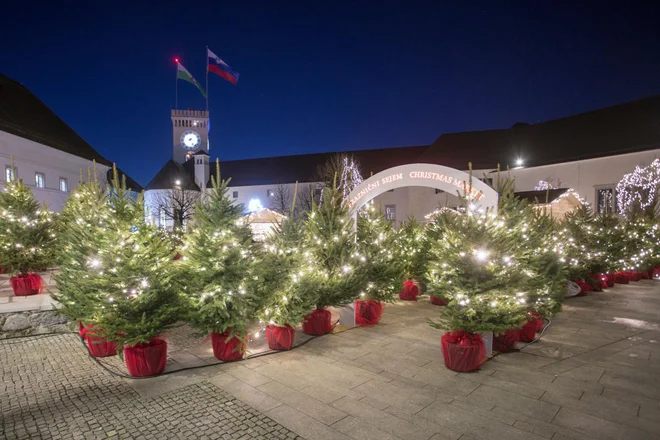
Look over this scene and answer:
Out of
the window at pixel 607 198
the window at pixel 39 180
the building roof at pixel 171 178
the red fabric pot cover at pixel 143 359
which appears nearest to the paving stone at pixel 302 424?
the red fabric pot cover at pixel 143 359

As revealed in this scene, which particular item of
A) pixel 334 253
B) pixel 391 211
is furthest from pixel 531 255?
pixel 391 211

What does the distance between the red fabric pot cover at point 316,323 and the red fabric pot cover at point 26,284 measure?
30.6ft

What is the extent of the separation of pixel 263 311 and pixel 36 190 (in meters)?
30.4

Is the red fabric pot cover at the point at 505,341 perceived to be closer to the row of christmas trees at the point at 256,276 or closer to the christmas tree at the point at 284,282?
the row of christmas trees at the point at 256,276

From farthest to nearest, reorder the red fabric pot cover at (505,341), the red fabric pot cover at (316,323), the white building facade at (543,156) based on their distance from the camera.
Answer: the white building facade at (543,156), the red fabric pot cover at (316,323), the red fabric pot cover at (505,341)

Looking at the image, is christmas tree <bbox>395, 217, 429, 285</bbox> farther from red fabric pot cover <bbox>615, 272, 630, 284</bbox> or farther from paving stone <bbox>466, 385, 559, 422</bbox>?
red fabric pot cover <bbox>615, 272, 630, 284</bbox>

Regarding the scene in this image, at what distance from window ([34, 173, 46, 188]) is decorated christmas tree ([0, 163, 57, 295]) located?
68.6 ft

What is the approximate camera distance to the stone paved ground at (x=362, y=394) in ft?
16.9

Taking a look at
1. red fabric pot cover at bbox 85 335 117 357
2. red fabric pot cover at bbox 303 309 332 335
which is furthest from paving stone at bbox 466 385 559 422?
red fabric pot cover at bbox 85 335 117 357

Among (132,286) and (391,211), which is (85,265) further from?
(391,211)

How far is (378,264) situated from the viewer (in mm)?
10688

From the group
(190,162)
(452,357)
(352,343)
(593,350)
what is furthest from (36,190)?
(190,162)

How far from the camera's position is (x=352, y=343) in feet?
29.6

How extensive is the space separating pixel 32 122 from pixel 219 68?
826 inches
